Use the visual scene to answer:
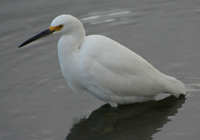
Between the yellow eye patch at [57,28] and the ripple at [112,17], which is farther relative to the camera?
the ripple at [112,17]

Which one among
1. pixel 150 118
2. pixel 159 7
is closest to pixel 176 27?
pixel 159 7

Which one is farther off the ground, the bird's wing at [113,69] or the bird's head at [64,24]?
the bird's head at [64,24]

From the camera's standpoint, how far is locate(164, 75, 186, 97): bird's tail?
515 cm

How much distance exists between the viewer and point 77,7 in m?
8.77

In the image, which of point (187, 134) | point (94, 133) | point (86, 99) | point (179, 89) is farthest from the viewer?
point (86, 99)

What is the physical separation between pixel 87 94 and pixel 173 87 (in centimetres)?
146

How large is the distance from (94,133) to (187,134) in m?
1.27

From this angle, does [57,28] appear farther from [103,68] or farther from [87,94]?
[87,94]

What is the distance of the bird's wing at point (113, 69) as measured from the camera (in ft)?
15.8

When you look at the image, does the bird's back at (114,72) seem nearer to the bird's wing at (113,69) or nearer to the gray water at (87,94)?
the bird's wing at (113,69)

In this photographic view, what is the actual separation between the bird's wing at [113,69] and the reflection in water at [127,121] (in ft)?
1.12

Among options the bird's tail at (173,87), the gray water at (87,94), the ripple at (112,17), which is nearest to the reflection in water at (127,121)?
the gray water at (87,94)

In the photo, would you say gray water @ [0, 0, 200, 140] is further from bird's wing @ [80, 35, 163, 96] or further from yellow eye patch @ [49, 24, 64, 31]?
yellow eye patch @ [49, 24, 64, 31]

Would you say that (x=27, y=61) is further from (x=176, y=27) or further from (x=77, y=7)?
(x=176, y=27)
